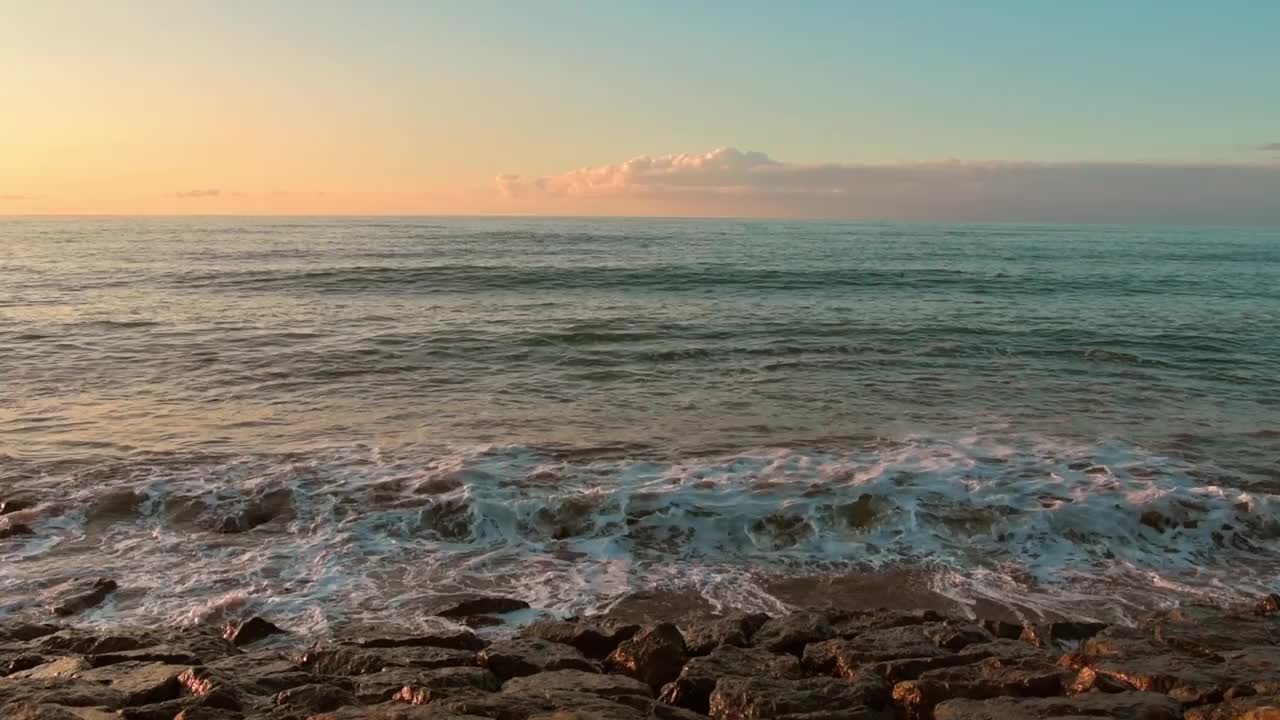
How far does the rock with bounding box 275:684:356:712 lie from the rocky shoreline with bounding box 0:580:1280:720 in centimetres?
1

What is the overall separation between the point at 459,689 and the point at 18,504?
23.8ft

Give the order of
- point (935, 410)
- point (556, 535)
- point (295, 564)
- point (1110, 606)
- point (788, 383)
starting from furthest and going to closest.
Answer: point (788, 383) < point (935, 410) < point (556, 535) < point (295, 564) < point (1110, 606)

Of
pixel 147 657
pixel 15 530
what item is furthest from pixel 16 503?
pixel 147 657

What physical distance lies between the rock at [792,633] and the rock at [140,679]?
405cm

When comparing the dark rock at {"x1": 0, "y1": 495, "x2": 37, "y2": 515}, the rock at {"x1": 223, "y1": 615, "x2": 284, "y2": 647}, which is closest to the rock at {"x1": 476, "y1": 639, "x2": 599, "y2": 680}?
the rock at {"x1": 223, "y1": 615, "x2": 284, "y2": 647}

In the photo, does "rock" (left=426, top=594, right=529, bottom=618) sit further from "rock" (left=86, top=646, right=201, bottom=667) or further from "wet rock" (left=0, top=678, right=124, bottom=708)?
"wet rock" (left=0, top=678, right=124, bottom=708)

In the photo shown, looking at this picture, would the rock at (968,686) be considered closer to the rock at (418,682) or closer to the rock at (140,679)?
the rock at (418,682)

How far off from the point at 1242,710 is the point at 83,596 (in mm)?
8743

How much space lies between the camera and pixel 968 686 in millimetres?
5492

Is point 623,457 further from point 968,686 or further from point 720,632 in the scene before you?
point 968,686

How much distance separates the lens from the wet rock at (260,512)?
30.9ft

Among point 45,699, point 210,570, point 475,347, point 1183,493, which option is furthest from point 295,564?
point 475,347

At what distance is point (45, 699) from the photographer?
16.6 ft

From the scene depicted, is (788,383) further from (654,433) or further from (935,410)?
(654,433)
